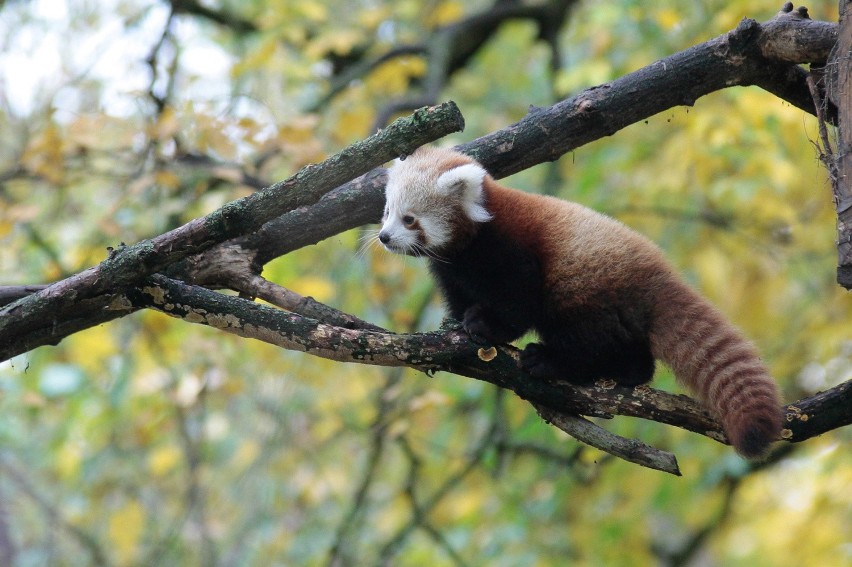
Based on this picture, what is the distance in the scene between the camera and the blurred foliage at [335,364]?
516 cm

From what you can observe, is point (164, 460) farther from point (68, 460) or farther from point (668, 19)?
point (668, 19)

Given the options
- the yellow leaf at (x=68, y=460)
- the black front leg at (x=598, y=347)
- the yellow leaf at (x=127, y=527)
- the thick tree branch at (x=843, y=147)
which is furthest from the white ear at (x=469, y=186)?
the yellow leaf at (x=68, y=460)

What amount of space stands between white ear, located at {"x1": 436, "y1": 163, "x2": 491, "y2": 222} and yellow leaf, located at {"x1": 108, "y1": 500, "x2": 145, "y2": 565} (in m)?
3.95

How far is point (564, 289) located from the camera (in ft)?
10.5

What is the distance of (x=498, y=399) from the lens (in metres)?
5.32

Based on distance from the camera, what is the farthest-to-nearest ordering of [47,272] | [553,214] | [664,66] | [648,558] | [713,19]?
1. [648,558]
2. [713,19]
3. [47,272]
4. [553,214]
5. [664,66]

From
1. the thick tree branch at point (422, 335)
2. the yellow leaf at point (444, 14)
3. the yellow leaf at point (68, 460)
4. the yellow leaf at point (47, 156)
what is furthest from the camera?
the yellow leaf at point (444, 14)

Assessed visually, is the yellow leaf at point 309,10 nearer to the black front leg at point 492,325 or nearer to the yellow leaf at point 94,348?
the yellow leaf at point 94,348

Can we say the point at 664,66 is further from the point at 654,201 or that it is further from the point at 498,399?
the point at 654,201

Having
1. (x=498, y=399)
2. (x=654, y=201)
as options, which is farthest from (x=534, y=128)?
(x=654, y=201)

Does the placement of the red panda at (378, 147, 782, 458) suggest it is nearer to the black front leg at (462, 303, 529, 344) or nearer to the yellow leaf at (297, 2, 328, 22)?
the black front leg at (462, 303, 529, 344)

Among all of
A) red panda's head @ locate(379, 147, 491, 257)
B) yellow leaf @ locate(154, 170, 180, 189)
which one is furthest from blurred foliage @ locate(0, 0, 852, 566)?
red panda's head @ locate(379, 147, 491, 257)

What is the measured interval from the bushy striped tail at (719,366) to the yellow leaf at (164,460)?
479 cm

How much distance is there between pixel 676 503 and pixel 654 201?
247cm
